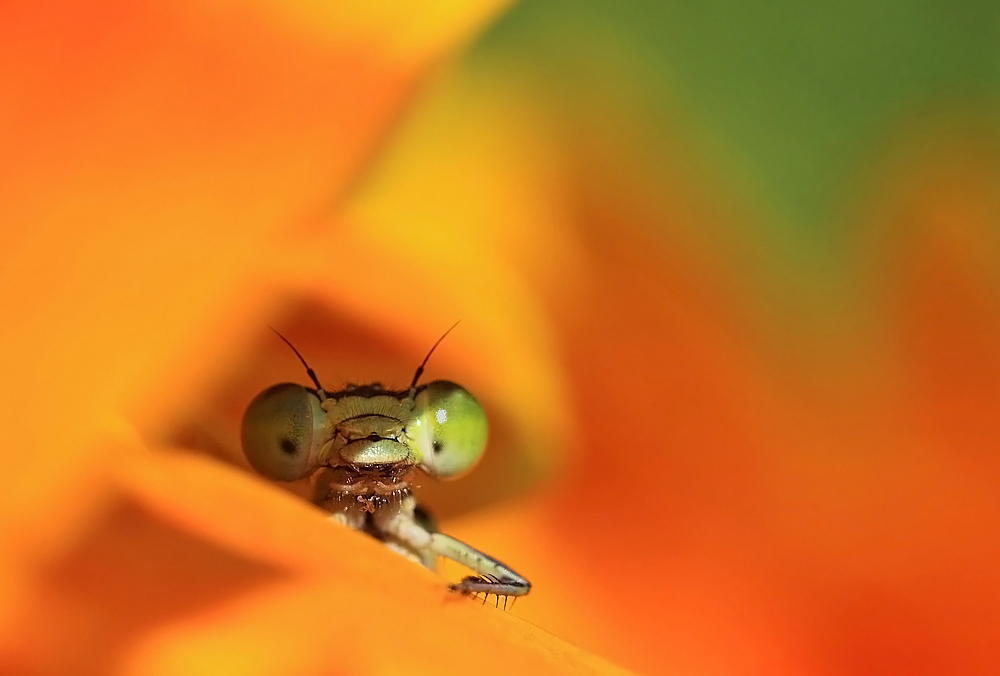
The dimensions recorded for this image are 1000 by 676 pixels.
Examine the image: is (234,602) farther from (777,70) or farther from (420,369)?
(777,70)

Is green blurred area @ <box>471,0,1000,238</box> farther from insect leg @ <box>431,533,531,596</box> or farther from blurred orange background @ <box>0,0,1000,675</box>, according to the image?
insect leg @ <box>431,533,531,596</box>

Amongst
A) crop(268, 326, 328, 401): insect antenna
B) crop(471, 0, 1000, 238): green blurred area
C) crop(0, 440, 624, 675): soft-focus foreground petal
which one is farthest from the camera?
crop(268, 326, 328, 401): insect antenna

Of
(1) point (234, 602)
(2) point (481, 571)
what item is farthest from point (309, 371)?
(1) point (234, 602)

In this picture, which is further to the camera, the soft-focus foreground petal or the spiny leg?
the spiny leg

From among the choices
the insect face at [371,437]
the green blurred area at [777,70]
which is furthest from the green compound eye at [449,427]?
the green blurred area at [777,70]

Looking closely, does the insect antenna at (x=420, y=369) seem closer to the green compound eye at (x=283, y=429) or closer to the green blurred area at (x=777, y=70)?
the green compound eye at (x=283, y=429)

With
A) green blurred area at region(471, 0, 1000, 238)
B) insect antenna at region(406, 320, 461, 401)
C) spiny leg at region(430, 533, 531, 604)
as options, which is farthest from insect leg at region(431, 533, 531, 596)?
green blurred area at region(471, 0, 1000, 238)
